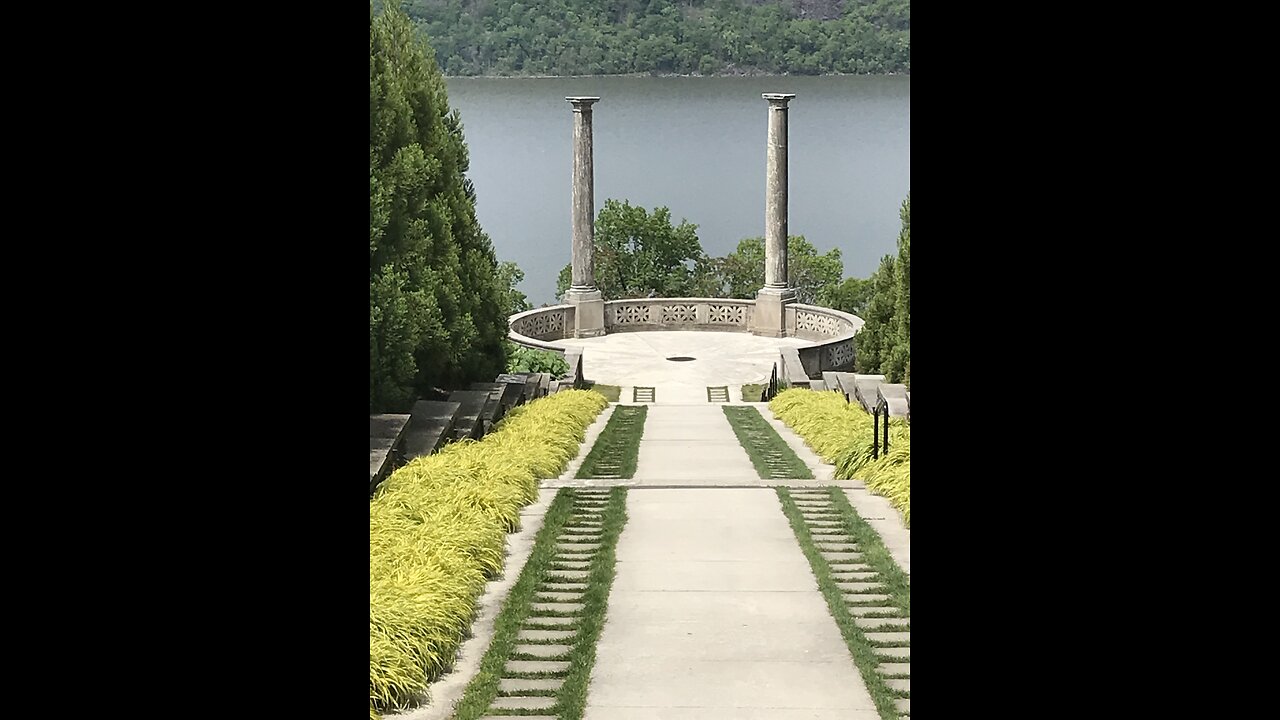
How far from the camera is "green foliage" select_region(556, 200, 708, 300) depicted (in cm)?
3659

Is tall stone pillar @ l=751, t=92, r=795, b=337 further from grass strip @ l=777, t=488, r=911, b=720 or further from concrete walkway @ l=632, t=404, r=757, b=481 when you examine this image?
grass strip @ l=777, t=488, r=911, b=720

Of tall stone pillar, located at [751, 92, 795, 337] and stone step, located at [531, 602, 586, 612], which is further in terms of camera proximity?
tall stone pillar, located at [751, 92, 795, 337]

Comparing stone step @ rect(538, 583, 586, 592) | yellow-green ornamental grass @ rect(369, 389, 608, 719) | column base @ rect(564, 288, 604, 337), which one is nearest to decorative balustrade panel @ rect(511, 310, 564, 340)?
column base @ rect(564, 288, 604, 337)

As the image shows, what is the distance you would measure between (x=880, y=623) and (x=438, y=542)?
2440 mm

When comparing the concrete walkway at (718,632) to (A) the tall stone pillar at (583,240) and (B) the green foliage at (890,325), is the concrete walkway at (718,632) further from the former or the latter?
(A) the tall stone pillar at (583,240)

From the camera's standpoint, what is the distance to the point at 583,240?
3097 centimetres

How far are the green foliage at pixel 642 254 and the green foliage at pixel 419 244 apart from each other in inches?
816

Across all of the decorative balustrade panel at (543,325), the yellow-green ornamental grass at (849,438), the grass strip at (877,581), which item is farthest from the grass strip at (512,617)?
the decorative balustrade panel at (543,325)

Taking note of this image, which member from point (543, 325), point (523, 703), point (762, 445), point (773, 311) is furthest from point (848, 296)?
point (523, 703)

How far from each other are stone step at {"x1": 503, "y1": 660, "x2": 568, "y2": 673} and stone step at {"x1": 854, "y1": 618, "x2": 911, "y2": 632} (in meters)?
1.52

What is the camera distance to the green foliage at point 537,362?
22.8 meters
